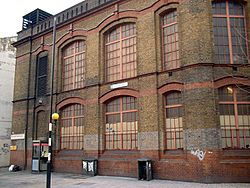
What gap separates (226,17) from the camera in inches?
638

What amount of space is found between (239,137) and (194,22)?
675cm

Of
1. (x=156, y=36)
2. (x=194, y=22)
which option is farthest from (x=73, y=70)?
(x=194, y=22)

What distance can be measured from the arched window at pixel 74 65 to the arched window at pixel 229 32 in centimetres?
1018

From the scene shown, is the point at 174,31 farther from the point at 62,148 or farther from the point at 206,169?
the point at 62,148

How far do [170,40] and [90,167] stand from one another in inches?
385

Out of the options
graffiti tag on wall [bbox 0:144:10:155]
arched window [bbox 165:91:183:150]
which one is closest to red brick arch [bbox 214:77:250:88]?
arched window [bbox 165:91:183:150]

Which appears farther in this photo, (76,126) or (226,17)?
(76,126)

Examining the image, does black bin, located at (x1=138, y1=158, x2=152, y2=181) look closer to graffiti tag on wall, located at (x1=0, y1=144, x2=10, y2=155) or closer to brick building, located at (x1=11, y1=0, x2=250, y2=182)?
brick building, located at (x1=11, y1=0, x2=250, y2=182)

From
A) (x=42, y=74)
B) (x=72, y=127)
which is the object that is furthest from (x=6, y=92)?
(x=72, y=127)

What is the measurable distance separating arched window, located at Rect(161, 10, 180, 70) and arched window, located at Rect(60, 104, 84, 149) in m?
7.67

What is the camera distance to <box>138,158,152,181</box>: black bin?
15.7 meters

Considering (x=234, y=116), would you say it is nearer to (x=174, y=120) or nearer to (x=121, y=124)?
(x=174, y=120)

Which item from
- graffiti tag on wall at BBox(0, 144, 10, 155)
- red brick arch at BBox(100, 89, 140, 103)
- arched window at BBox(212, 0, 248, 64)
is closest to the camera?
arched window at BBox(212, 0, 248, 64)

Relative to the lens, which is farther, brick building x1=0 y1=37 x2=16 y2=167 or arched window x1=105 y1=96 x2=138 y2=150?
brick building x1=0 y1=37 x2=16 y2=167
